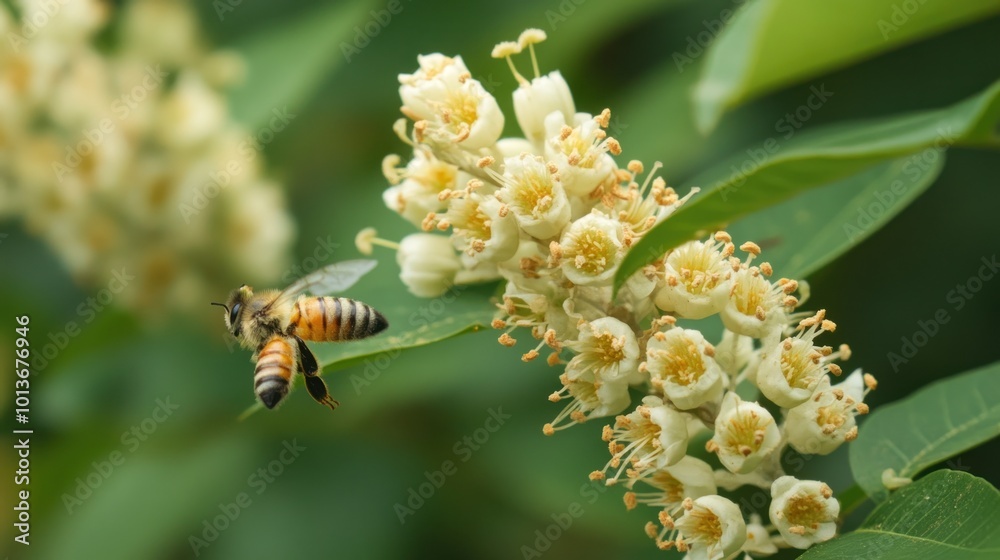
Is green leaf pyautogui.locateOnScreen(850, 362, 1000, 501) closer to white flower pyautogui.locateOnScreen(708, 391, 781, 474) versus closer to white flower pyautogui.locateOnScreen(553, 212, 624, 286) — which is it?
white flower pyautogui.locateOnScreen(708, 391, 781, 474)

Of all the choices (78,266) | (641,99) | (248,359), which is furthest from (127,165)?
(641,99)

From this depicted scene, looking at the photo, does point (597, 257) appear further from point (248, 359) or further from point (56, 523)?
point (56, 523)

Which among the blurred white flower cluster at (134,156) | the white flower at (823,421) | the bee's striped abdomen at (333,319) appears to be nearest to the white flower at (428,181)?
the bee's striped abdomen at (333,319)

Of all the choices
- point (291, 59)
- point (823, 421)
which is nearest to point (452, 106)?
point (823, 421)

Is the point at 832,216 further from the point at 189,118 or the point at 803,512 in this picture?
the point at 189,118

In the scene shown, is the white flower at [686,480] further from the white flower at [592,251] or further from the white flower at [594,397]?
A: the white flower at [592,251]

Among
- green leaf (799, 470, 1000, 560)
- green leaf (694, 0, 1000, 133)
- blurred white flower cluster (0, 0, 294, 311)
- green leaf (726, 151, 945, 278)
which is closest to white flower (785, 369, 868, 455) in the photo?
green leaf (799, 470, 1000, 560)
